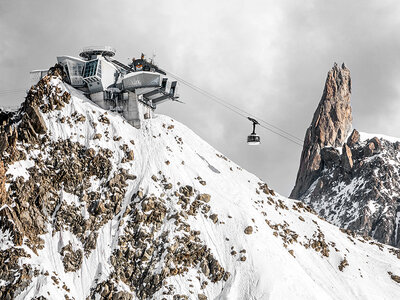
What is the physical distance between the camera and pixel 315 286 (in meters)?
87.2

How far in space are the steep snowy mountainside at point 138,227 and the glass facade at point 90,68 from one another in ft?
13.2

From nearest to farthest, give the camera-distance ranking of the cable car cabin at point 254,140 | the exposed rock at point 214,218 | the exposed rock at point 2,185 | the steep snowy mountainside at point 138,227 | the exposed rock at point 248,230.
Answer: the steep snowy mountainside at point 138,227, the exposed rock at point 2,185, the cable car cabin at point 254,140, the exposed rock at point 248,230, the exposed rock at point 214,218

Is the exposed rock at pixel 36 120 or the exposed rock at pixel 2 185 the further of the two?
the exposed rock at pixel 36 120

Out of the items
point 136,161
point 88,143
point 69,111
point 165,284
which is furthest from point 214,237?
point 69,111

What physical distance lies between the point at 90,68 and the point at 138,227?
112 ft

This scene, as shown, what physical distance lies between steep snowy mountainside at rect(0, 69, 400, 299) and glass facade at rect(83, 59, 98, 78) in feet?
13.2

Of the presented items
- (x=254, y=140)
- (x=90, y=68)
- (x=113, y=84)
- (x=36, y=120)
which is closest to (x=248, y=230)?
(x=254, y=140)

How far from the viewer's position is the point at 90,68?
103312 mm

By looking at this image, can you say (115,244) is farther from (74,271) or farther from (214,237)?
(214,237)

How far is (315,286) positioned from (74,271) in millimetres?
37584

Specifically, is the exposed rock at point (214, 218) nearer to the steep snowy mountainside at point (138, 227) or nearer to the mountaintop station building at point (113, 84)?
the steep snowy mountainside at point (138, 227)

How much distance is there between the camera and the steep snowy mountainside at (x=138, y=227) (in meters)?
79.9

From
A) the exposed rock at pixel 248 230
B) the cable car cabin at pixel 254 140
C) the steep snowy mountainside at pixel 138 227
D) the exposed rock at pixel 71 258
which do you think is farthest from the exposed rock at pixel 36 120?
the exposed rock at pixel 248 230

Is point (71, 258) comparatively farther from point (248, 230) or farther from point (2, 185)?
point (248, 230)
